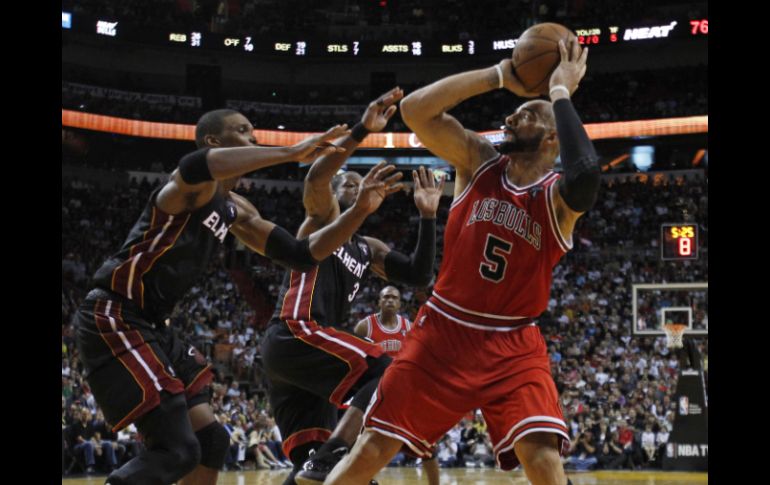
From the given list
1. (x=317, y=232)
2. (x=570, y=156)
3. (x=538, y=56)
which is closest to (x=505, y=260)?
(x=570, y=156)

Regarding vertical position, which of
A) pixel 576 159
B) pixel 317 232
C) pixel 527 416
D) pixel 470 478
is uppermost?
pixel 576 159

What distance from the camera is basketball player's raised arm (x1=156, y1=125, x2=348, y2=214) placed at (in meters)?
4.66

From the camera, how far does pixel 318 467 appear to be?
17.1 feet

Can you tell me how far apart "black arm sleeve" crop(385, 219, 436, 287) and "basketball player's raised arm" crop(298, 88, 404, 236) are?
66 centimetres

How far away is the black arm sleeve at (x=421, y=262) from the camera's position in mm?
5898

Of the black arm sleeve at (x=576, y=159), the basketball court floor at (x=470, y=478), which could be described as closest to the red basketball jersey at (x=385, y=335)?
the basketball court floor at (x=470, y=478)

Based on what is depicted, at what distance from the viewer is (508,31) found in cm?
3275

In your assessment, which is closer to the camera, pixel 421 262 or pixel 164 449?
pixel 164 449

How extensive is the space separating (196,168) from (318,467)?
1.86m

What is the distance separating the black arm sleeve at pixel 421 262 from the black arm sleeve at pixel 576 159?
1640mm

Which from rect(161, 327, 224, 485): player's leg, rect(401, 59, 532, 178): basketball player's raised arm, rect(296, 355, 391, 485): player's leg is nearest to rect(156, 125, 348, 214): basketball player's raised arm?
rect(401, 59, 532, 178): basketball player's raised arm

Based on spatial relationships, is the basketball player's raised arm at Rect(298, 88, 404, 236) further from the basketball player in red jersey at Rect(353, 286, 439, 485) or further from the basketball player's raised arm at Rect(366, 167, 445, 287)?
the basketball player in red jersey at Rect(353, 286, 439, 485)

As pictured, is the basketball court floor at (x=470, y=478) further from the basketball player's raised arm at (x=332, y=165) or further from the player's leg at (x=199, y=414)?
the player's leg at (x=199, y=414)

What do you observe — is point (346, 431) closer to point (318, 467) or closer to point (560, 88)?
point (318, 467)
